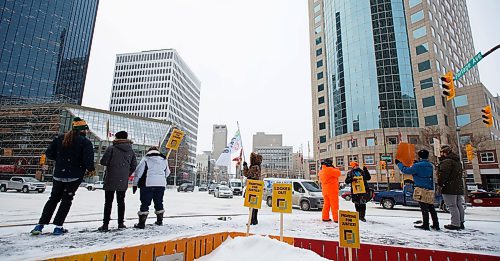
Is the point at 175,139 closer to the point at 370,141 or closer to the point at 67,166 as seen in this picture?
the point at 67,166

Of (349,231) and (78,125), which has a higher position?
(78,125)

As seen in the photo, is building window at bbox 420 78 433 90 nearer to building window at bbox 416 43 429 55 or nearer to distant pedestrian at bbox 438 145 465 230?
building window at bbox 416 43 429 55


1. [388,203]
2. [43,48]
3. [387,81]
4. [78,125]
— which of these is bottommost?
[388,203]

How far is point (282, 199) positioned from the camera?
457 cm

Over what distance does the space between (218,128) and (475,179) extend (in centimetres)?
13611

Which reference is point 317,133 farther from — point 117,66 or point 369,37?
point 117,66

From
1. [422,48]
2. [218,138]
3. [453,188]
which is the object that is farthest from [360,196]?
[218,138]

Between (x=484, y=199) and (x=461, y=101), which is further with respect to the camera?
(x=461, y=101)

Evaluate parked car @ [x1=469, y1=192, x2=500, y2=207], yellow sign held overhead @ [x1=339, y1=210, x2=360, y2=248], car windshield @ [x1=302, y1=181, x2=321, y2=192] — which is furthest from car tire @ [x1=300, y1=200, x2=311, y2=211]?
parked car @ [x1=469, y1=192, x2=500, y2=207]

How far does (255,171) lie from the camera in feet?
22.0

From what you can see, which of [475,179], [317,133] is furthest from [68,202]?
[317,133]

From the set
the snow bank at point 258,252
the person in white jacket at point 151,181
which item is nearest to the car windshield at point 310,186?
the person in white jacket at point 151,181

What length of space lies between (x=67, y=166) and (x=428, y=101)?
169 ft

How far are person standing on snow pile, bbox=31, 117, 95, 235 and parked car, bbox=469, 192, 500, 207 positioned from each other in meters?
24.2
